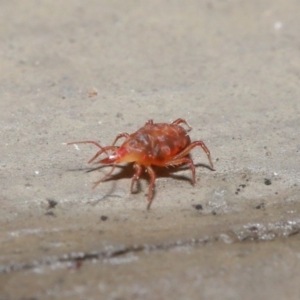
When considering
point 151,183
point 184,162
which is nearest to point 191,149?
point 184,162

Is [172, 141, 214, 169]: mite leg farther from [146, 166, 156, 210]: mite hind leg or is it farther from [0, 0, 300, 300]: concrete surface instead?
[146, 166, 156, 210]: mite hind leg

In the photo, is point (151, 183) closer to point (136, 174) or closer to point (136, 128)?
point (136, 174)

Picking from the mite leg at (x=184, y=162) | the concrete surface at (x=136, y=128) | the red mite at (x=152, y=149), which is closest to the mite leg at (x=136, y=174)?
the red mite at (x=152, y=149)

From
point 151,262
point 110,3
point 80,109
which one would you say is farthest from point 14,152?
point 110,3

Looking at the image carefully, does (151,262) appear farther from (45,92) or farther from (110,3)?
(110,3)

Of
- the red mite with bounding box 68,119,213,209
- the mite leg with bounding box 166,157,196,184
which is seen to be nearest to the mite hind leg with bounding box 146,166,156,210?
the red mite with bounding box 68,119,213,209

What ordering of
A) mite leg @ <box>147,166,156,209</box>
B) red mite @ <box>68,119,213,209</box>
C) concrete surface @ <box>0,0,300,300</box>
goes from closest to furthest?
concrete surface @ <box>0,0,300,300</box> → mite leg @ <box>147,166,156,209</box> → red mite @ <box>68,119,213,209</box>
